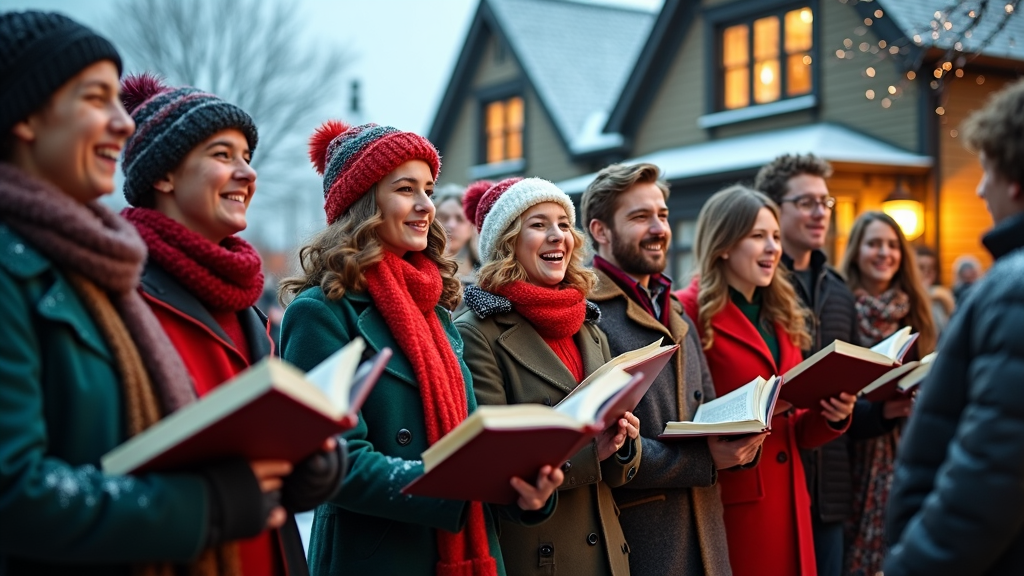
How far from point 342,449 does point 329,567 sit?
2.49ft

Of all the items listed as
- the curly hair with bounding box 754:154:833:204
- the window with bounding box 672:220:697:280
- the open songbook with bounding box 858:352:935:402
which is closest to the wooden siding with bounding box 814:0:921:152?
the window with bounding box 672:220:697:280

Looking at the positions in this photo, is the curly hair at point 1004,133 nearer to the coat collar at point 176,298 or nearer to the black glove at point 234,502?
the black glove at point 234,502

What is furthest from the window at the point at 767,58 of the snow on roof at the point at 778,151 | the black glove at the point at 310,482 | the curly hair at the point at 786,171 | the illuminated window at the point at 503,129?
the black glove at the point at 310,482

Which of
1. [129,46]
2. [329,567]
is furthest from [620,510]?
[129,46]

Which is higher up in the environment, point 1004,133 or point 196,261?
point 1004,133

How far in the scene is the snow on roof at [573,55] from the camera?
18469 millimetres

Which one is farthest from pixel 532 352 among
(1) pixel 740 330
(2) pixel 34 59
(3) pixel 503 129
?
(3) pixel 503 129

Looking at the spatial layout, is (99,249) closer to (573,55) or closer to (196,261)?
(196,261)

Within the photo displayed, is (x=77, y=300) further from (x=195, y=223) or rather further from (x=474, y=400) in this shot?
(x=474, y=400)

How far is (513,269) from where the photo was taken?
3904 millimetres

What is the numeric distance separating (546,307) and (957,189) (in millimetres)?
10597

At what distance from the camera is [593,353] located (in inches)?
155

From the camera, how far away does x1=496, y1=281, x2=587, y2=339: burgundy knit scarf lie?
12.4 ft

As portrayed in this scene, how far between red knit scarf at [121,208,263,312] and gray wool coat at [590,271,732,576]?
6.08 feet
